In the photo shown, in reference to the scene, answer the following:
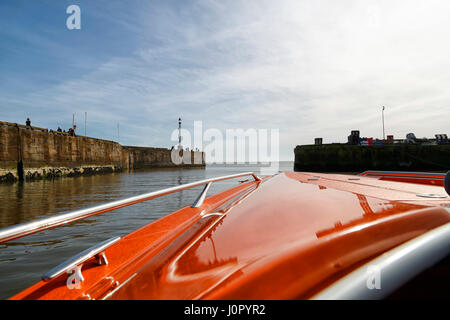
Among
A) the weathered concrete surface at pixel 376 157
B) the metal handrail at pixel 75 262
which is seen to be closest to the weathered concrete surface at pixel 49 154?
the metal handrail at pixel 75 262

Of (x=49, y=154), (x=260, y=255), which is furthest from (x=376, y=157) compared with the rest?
Result: (x=49, y=154)

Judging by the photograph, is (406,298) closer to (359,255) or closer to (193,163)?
(359,255)

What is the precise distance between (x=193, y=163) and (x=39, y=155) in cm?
3796

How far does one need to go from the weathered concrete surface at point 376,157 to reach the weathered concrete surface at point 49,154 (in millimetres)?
24698

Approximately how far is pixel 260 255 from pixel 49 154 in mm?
27068

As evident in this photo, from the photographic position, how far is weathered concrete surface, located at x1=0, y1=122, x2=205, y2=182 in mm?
18359

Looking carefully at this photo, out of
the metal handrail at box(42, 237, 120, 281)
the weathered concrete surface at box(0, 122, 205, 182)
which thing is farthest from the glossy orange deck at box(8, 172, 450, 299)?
the weathered concrete surface at box(0, 122, 205, 182)

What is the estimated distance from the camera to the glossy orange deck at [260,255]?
2.54 feet

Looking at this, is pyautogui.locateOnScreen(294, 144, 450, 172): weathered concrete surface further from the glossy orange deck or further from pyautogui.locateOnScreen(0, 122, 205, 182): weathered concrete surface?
the glossy orange deck

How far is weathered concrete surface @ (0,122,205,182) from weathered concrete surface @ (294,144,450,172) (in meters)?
24.7

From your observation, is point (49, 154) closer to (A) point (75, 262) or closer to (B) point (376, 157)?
(A) point (75, 262)

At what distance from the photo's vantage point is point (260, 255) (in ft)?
2.92

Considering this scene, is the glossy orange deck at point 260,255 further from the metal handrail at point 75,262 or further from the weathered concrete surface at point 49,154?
the weathered concrete surface at point 49,154

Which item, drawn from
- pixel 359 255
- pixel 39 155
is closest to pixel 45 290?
pixel 359 255
